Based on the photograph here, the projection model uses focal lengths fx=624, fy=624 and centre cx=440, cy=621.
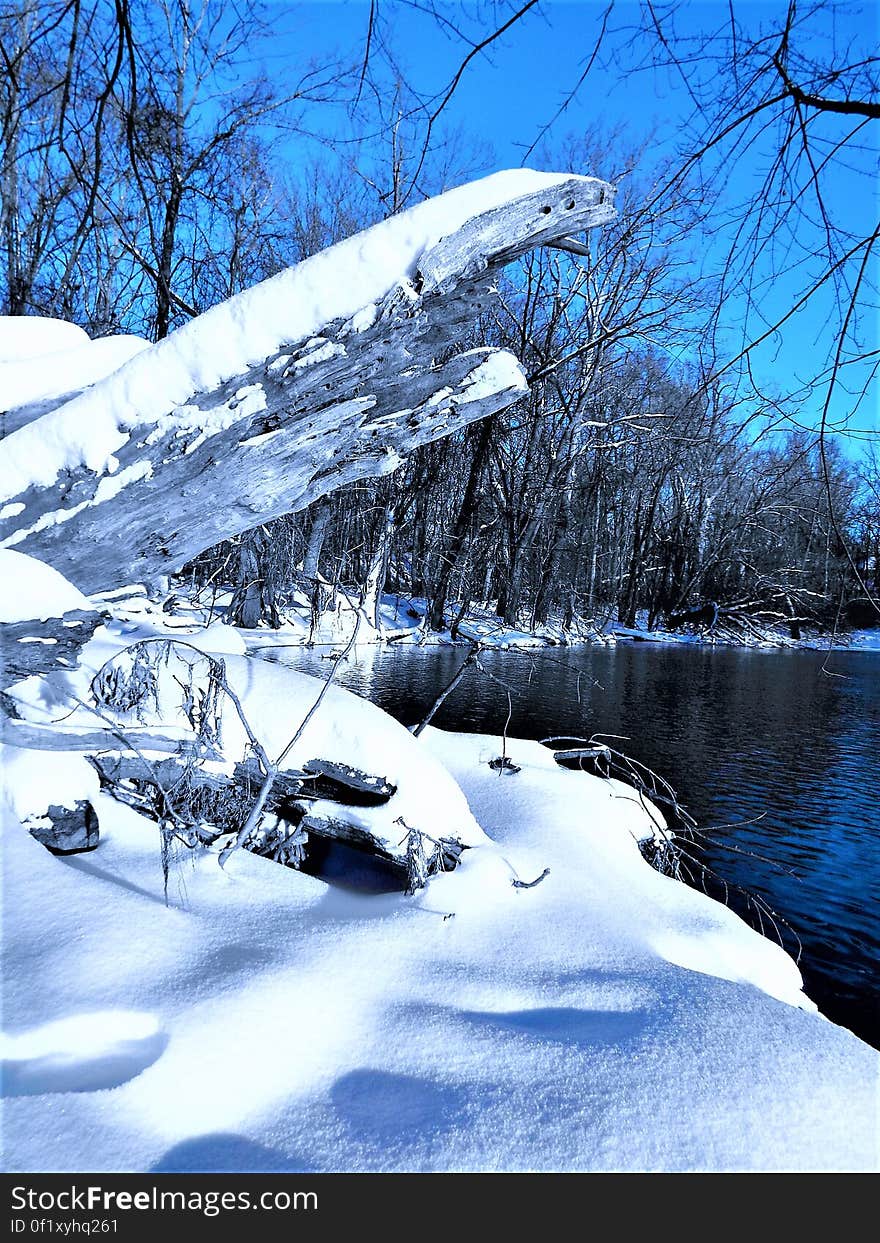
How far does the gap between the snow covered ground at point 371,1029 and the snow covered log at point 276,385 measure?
13.4 inches

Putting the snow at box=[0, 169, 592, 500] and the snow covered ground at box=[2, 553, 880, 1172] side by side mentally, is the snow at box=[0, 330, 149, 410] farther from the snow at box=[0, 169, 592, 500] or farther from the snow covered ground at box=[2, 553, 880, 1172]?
the snow covered ground at box=[2, 553, 880, 1172]

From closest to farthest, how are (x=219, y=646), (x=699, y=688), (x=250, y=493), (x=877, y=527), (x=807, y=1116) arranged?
(x=807, y=1116) → (x=250, y=493) → (x=877, y=527) → (x=219, y=646) → (x=699, y=688)

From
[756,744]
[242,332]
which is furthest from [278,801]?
[756,744]

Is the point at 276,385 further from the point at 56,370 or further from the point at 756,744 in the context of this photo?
the point at 756,744

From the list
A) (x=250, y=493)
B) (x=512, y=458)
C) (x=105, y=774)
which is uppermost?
(x=512, y=458)

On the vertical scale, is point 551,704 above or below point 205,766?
below

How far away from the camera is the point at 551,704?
41.2 ft

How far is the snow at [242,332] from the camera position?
6.13 ft

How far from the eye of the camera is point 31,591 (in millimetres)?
1917

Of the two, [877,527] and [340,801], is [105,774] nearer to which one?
[340,801]

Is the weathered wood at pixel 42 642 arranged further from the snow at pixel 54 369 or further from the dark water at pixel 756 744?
the dark water at pixel 756 744

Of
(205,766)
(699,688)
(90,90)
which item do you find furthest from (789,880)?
(699,688)

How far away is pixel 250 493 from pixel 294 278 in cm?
68
